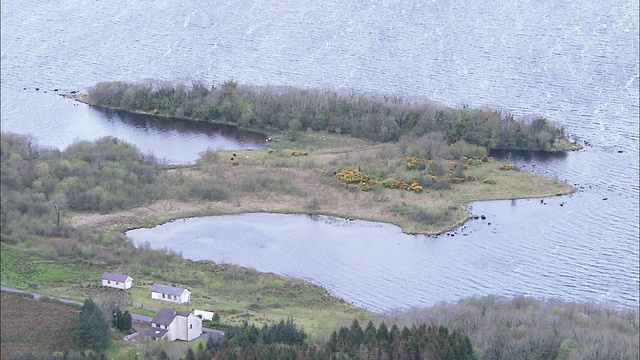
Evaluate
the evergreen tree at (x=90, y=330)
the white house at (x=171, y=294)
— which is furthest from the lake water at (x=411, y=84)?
the evergreen tree at (x=90, y=330)

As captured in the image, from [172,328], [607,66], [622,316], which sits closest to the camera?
[172,328]

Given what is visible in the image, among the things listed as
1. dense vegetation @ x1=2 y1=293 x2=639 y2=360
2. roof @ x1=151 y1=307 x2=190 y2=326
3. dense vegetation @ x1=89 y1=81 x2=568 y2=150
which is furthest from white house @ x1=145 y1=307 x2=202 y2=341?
dense vegetation @ x1=89 y1=81 x2=568 y2=150

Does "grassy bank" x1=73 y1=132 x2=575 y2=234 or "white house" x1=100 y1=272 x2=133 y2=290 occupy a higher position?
"grassy bank" x1=73 y1=132 x2=575 y2=234

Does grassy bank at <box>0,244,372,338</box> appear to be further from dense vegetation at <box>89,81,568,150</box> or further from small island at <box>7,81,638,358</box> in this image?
dense vegetation at <box>89,81,568,150</box>

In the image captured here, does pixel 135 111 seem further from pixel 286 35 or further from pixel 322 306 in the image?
pixel 322 306

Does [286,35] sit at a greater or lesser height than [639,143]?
greater

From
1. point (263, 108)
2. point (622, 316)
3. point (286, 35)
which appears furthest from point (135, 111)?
point (622, 316)

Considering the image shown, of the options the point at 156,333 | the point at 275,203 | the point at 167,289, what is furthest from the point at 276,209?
the point at 156,333
